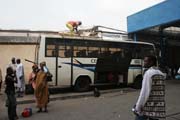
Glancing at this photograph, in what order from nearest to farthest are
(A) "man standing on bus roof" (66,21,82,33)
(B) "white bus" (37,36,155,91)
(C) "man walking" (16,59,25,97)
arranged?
(C) "man walking" (16,59,25,97), (B) "white bus" (37,36,155,91), (A) "man standing on bus roof" (66,21,82,33)

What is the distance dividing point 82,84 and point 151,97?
12.4 meters

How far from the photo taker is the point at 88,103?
45.8 feet

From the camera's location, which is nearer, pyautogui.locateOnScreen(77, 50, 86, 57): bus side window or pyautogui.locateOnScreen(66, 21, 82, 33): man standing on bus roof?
pyautogui.locateOnScreen(77, 50, 86, 57): bus side window

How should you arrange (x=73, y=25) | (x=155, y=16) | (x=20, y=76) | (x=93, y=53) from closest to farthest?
(x=20, y=76), (x=93, y=53), (x=155, y=16), (x=73, y=25)

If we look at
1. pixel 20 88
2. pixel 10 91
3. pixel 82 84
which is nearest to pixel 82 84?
pixel 82 84

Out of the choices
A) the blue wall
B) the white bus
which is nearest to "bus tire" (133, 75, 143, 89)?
the white bus

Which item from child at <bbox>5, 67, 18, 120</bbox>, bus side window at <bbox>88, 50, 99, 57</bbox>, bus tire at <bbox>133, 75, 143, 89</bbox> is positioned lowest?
bus tire at <bbox>133, 75, 143, 89</bbox>

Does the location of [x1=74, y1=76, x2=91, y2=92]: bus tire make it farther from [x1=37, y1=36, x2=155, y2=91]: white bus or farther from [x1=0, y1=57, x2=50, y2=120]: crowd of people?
[x1=0, y1=57, x2=50, y2=120]: crowd of people

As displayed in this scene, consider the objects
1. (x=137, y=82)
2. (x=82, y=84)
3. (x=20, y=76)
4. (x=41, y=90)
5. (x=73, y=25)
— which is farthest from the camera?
(x=73, y=25)

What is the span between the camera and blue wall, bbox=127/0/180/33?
20.8 metres

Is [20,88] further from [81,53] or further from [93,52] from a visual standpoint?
[93,52]

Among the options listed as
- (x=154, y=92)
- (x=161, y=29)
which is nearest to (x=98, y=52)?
(x=161, y=29)

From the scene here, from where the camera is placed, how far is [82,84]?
17891mm

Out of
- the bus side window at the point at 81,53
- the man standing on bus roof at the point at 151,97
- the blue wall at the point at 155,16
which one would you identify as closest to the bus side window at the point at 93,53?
the bus side window at the point at 81,53
